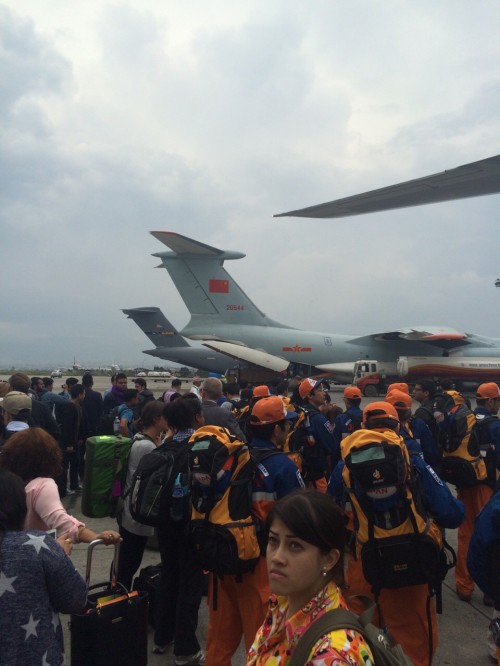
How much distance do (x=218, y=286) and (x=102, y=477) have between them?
72.6 ft

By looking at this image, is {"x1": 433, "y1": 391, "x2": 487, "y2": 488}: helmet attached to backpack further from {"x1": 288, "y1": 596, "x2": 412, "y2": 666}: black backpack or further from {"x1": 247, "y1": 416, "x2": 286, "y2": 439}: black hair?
{"x1": 288, "y1": 596, "x2": 412, "y2": 666}: black backpack

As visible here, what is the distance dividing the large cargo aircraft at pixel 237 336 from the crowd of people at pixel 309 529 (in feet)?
66.0

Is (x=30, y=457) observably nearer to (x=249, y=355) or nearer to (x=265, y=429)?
(x=265, y=429)

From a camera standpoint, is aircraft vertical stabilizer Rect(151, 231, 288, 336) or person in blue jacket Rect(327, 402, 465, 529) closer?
person in blue jacket Rect(327, 402, 465, 529)

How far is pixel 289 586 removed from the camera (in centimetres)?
169

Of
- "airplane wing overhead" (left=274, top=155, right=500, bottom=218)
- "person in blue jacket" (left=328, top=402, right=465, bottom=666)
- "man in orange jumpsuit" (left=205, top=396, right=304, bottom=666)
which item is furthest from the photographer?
"airplane wing overhead" (left=274, top=155, right=500, bottom=218)

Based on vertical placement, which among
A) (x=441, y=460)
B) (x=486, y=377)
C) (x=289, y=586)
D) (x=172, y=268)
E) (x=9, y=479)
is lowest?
(x=486, y=377)

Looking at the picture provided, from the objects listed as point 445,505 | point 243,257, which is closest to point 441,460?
point 445,505

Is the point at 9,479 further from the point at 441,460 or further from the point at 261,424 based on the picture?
the point at 441,460

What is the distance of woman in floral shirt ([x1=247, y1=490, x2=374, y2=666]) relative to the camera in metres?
1.67

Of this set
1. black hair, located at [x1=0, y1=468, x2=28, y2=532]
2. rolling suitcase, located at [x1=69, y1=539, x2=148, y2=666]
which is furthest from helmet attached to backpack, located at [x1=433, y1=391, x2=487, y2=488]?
black hair, located at [x1=0, y1=468, x2=28, y2=532]

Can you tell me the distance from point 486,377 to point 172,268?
55.1ft

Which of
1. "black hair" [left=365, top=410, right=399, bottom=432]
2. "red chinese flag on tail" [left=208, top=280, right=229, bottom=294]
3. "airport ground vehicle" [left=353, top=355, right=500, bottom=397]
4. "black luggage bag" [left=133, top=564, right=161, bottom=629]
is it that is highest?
"red chinese flag on tail" [left=208, top=280, right=229, bottom=294]

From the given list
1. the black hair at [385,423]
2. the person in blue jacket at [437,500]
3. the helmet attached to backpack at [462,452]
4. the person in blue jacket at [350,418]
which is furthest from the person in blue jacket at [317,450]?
the person in blue jacket at [437,500]
